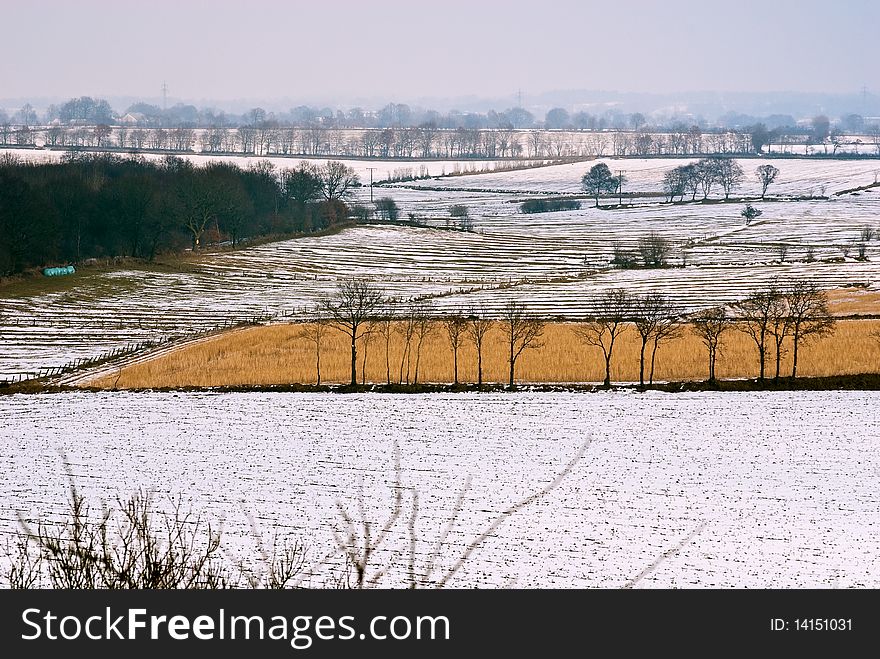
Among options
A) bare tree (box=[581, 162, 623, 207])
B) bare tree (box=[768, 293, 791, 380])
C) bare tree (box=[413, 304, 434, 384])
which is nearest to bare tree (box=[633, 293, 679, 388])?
bare tree (box=[768, 293, 791, 380])

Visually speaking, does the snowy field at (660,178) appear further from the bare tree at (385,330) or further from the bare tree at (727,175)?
the bare tree at (385,330)

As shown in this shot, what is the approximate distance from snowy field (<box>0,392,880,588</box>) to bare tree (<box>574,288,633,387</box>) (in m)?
4.83

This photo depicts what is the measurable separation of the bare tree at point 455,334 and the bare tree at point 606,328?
4893 millimetres

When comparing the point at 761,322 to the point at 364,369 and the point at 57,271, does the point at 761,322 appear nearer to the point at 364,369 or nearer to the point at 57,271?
the point at 364,369

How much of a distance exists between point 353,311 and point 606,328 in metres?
13.4

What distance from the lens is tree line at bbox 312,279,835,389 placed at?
3981cm

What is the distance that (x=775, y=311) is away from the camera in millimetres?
43781

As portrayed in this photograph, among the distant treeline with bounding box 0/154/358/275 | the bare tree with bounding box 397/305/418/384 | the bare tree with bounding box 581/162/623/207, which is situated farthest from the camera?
the bare tree with bounding box 581/162/623/207

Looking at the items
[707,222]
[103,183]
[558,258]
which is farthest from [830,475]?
[707,222]

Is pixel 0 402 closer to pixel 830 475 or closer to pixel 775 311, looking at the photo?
pixel 830 475

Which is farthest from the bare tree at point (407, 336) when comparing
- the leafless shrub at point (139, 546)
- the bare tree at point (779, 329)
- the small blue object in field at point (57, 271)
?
the small blue object in field at point (57, 271)

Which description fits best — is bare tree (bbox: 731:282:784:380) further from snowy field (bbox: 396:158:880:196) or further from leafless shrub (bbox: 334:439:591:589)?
snowy field (bbox: 396:158:880:196)

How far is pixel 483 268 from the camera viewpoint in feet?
275

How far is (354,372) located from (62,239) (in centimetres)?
5149
